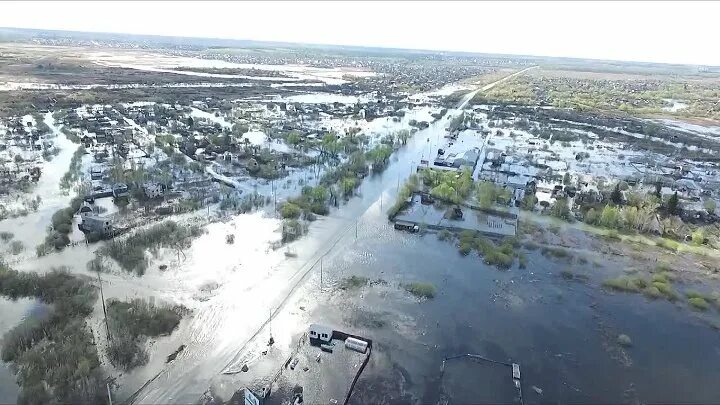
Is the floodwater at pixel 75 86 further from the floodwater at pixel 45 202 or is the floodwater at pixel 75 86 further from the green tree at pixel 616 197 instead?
the green tree at pixel 616 197

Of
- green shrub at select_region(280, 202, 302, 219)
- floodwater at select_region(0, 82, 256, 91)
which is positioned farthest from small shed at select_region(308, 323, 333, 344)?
floodwater at select_region(0, 82, 256, 91)

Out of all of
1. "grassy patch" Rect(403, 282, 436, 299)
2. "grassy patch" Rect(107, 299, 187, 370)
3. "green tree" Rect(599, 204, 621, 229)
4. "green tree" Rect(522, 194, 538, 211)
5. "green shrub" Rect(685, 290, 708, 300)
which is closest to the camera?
"grassy patch" Rect(107, 299, 187, 370)

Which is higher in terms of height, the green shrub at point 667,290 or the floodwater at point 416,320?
the green shrub at point 667,290

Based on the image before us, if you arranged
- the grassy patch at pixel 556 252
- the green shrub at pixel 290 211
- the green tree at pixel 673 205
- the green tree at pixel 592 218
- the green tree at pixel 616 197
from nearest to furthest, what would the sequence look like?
the grassy patch at pixel 556 252 → the green shrub at pixel 290 211 → the green tree at pixel 592 218 → the green tree at pixel 673 205 → the green tree at pixel 616 197

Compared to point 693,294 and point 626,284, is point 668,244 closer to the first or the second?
point 693,294

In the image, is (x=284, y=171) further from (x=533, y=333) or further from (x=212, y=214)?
(x=533, y=333)

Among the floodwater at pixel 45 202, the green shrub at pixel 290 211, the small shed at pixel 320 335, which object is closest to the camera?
the small shed at pixel 320 335

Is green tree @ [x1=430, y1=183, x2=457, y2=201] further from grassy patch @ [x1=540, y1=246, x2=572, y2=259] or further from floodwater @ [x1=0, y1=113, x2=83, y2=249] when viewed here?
floodwater @ [x1=0, y1=113, x2=83, y2=249]

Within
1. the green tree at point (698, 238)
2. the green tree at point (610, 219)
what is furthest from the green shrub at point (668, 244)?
the green tree at point (610, 219)
